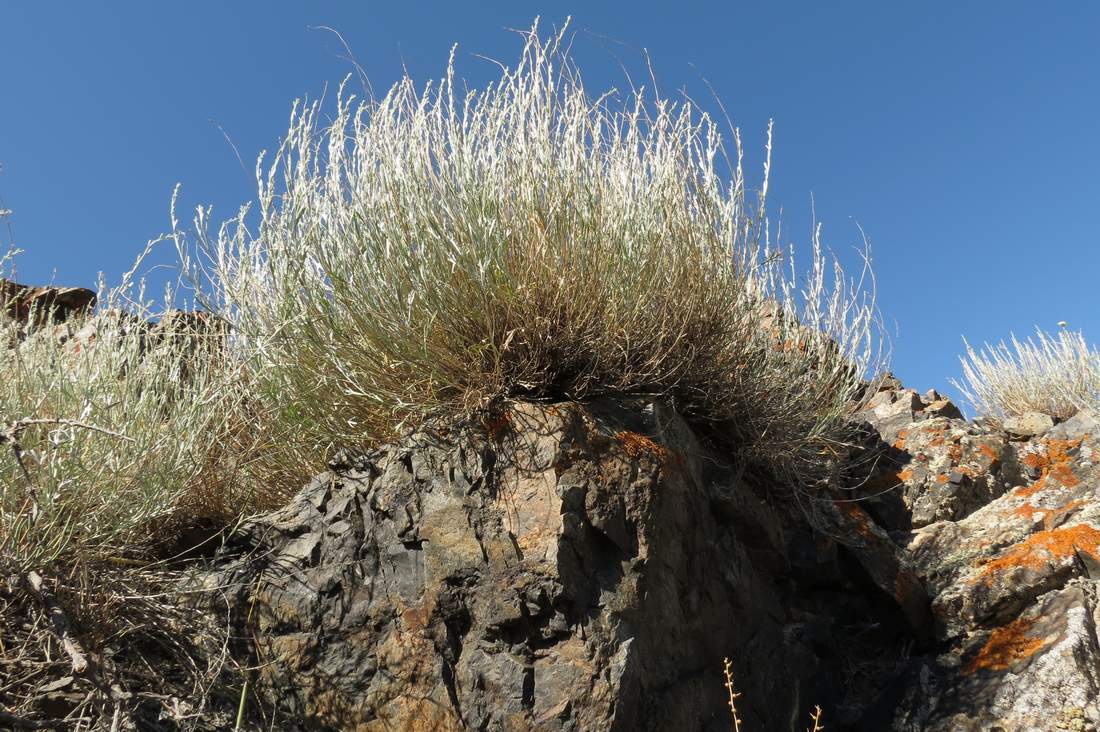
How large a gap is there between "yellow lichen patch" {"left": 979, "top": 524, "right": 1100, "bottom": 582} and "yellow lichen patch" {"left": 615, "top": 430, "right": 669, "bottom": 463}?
1491mm

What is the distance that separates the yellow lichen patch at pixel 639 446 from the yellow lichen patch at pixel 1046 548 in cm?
149

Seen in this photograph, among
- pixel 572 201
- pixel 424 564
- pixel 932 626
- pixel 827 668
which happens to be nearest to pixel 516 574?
pixel 424 564

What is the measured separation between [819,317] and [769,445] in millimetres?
770

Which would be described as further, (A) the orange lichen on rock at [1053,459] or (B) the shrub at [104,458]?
(A) the orange lichen on rock at [1053,459]

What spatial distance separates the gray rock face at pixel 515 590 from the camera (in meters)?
2.35

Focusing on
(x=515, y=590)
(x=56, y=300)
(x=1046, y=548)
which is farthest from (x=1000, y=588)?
(x=56, y=300)

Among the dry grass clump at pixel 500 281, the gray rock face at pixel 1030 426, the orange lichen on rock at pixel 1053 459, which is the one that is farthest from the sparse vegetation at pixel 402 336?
the gray rock face at pixel 1030 426

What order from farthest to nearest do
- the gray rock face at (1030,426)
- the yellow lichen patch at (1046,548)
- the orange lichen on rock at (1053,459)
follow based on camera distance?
the gray rock face at (1030,426), the orange lichen on rock at (1053,459), the yellow lichen patch at (1046,548)

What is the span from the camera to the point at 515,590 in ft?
7.87

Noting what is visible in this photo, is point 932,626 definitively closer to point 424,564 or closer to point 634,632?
point 634,632

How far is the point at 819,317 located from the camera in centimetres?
368

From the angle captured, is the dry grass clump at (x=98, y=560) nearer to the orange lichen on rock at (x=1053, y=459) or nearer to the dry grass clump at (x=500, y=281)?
the dry grass clump at (x=500, y=281)

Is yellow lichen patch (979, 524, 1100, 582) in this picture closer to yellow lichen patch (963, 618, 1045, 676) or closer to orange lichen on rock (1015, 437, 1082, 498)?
yellow lichen patch (963, 618, 1045, 676)

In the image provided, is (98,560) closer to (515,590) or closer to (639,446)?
(515,590)
